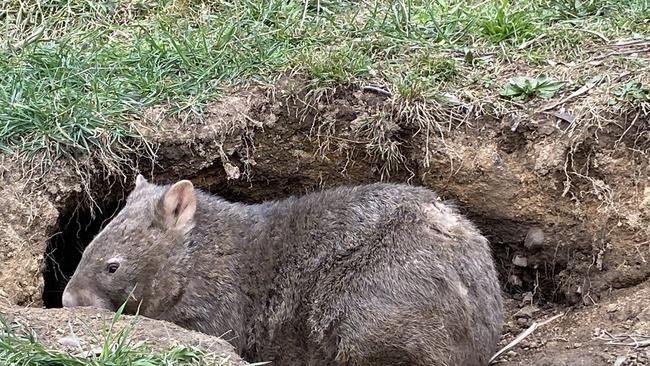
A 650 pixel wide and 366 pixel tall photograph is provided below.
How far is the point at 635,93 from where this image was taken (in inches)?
231

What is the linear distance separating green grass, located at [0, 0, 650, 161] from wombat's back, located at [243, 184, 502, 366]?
3.75 ft

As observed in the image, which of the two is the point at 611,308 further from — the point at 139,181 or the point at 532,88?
the point at 139,181

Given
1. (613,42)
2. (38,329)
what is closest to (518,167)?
(613,42)

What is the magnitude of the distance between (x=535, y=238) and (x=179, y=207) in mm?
2216

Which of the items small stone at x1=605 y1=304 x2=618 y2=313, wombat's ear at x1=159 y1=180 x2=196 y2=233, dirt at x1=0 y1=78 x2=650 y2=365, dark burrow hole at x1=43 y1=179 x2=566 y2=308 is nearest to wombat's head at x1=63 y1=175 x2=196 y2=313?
wombat's ear at x1=159 y1=180 x2=196 y2=233

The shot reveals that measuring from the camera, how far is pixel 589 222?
5.87m

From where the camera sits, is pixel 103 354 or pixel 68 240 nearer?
pixel 103 354

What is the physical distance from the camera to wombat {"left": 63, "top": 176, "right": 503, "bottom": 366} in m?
5.07

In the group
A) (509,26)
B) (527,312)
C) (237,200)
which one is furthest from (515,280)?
(237,200)

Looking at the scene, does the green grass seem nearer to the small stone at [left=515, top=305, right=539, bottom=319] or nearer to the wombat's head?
the wombat's head

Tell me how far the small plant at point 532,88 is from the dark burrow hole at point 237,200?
81cm

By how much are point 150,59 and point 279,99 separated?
1.01 metres

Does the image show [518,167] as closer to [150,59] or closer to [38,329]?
[150,59]

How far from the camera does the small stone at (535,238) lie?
19.9ft
